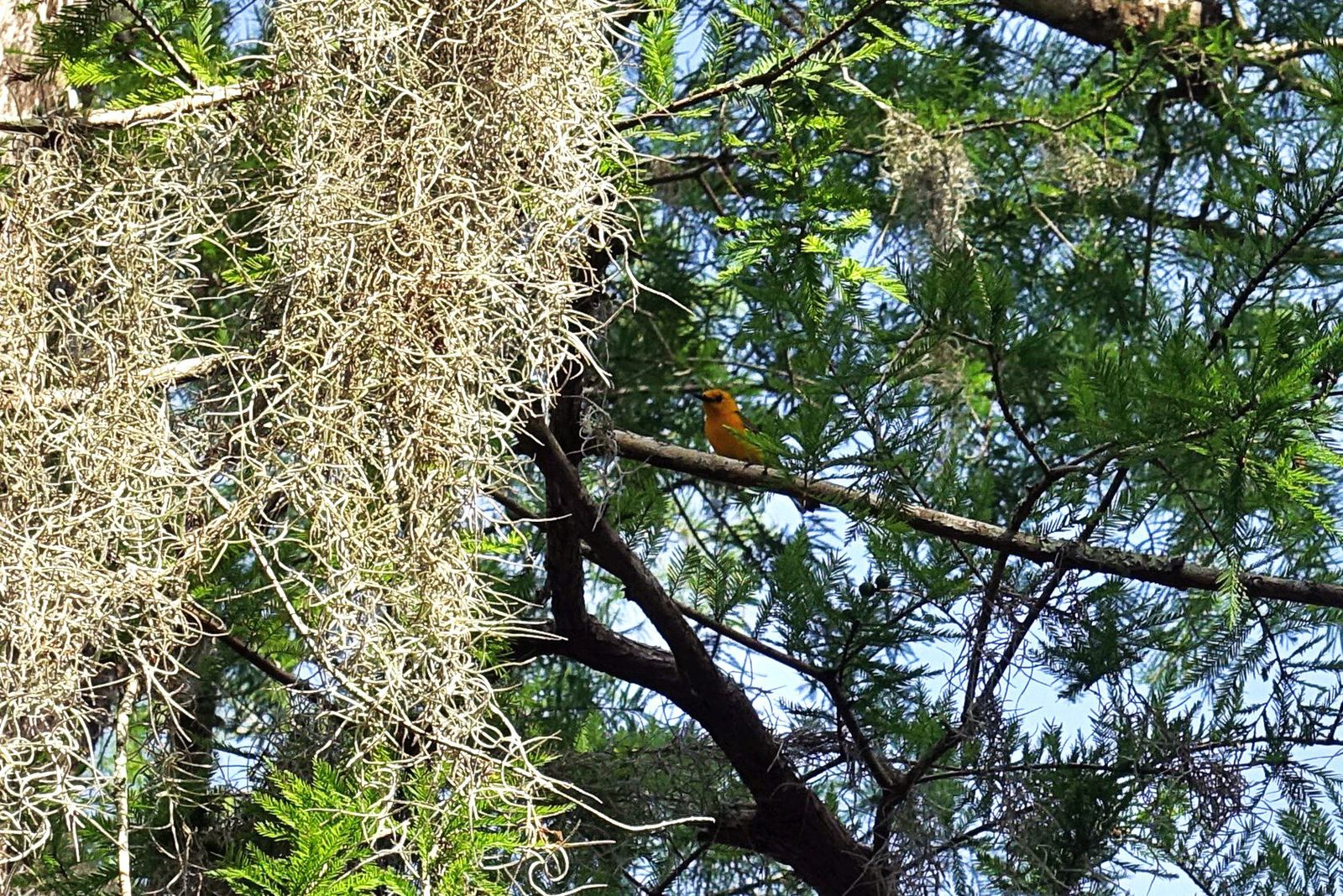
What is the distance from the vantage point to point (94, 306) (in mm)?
1874

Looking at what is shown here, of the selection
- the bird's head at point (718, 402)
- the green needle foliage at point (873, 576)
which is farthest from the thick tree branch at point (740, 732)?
the bird's head at point (718, 402)

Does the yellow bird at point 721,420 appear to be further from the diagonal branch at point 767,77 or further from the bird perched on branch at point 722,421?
the diagonal branch at point 767,77

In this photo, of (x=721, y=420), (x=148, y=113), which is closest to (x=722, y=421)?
(x=721, y=420)

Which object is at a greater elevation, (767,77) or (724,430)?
(724,430)

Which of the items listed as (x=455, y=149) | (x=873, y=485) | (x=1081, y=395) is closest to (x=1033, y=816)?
(x=873, y=485)

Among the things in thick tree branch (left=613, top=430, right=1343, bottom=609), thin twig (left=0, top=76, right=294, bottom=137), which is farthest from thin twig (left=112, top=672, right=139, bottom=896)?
thick tree branch (left=613, top=430, right=1343, bottom=609)

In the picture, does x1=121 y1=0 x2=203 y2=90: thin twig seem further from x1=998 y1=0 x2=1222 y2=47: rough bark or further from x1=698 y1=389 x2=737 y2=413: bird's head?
x1=998 y1=0 x2=1222 y2=47: rough bark

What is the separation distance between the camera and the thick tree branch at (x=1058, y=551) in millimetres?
2463

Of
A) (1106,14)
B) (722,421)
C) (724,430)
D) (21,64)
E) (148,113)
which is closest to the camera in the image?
(148,113)

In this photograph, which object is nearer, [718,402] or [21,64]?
[21,64]

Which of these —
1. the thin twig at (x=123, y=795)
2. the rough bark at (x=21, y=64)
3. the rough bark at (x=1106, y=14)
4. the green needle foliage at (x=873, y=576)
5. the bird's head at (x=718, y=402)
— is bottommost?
the thin twig at (x=123, y=795)

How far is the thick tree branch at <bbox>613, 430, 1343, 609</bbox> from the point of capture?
246 centimetres

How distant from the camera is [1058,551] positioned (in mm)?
2578

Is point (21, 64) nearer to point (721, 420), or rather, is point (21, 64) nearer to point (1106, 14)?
point (721, 420)
